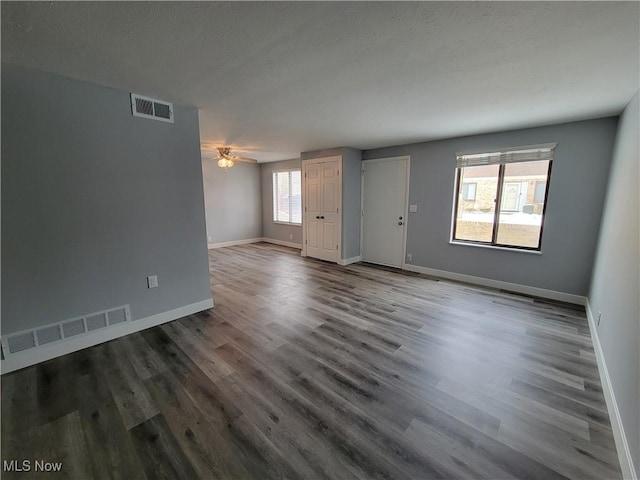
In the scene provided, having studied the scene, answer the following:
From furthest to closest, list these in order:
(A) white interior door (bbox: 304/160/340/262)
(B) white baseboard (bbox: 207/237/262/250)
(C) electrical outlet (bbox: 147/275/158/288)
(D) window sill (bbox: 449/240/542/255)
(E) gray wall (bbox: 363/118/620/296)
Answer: (B) white baseboard (bbox: 207/237/262/250) → (A) white interior door (bbox: 304/160/340/262) → (D) window sill (bbox: 449/240/542/255) → (E) gray wall (bbox: 363/118/620/296) → (C) electrical outlet (bbox: 147/275/158/288)

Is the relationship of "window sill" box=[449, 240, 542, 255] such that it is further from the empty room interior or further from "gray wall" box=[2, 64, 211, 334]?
"gray wall" box=[2, 64, 211, 334]

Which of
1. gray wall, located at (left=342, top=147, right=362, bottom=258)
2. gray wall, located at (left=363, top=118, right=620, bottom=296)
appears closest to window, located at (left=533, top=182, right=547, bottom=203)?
gray wall, located at (left=363, top=118, right=620, bottom=296)

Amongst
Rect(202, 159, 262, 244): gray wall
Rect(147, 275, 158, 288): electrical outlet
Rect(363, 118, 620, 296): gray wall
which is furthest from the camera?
Rect(202, 159, 262, 244): gray wall

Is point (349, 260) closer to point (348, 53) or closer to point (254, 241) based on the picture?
point (254, 241)

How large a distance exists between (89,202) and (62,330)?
1147 millimetres

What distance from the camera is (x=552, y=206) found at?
3.58 m

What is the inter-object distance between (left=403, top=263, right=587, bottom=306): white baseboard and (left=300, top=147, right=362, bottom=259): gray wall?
3.87 ft

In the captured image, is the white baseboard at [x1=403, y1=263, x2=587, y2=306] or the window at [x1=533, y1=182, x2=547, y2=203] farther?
the window at [x1=533, y1=182, x2=547, y2=203]

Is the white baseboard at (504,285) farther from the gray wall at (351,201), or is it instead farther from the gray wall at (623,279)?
the gray wall at (351,201)

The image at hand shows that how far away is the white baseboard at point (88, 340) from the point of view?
2174 mm

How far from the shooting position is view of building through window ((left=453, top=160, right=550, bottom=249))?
12.3 ft

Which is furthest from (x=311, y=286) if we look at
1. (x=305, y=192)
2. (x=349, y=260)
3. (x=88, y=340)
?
(x=88, y=340)

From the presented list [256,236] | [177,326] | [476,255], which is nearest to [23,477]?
[177,326]

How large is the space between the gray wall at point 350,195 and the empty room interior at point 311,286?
112 cm
